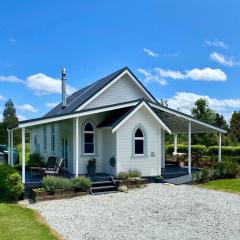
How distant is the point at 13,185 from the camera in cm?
1520

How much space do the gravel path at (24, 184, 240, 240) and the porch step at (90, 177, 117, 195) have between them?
0.78 metres

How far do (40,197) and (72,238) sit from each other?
616 cm

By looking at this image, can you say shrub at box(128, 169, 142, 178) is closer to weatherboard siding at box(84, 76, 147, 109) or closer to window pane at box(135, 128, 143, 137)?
window pane at box(135, 128, 143, 137)

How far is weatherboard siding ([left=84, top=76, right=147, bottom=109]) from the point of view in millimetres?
21359

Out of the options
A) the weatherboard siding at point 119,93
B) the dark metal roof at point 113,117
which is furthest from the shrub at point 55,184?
the weatherboard siding at point 119,93

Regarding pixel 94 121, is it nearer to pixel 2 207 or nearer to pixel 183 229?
pixel 2 207

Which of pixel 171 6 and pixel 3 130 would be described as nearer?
pixel 171 6

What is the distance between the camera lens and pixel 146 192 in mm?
16250

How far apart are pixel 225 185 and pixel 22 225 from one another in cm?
1048

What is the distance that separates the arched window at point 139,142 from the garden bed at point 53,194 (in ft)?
14.2

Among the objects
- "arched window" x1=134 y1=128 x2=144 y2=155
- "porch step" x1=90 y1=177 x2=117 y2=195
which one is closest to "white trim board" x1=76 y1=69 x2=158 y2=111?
"arched window" x1=134 y1=128 x2=144 y2=155

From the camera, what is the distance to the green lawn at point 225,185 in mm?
16758

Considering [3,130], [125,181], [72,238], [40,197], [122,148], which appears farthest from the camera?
[3,130]

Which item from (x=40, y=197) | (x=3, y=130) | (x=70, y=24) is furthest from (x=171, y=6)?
(x=3, y=130)
